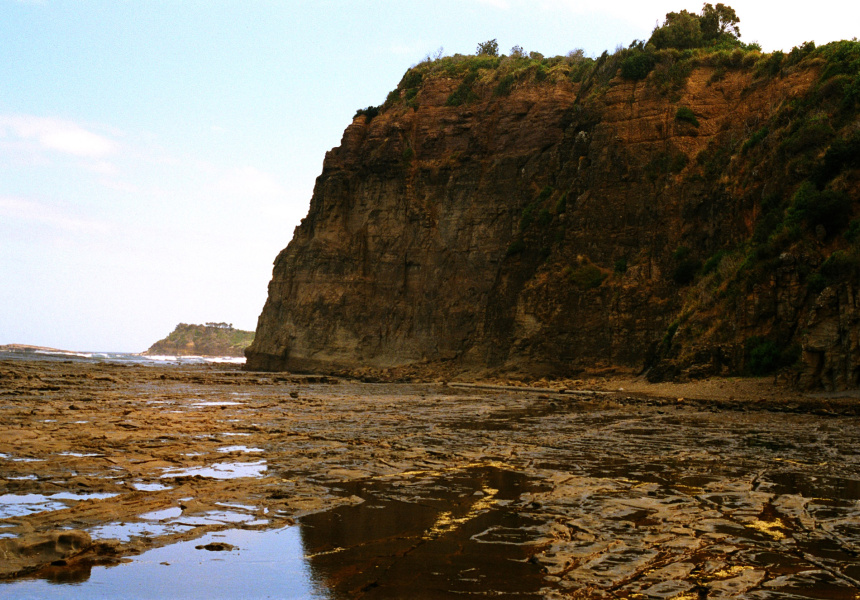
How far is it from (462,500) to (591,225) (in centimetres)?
3825

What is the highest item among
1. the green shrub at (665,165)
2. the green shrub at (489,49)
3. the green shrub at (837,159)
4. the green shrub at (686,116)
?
the green shrub at (489,49)

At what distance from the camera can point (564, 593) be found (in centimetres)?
497

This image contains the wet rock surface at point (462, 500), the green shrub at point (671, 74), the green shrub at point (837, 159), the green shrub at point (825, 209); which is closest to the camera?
the wet rock surface at point (462, 500)

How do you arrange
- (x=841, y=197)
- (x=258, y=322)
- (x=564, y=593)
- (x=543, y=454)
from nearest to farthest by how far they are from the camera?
(x=564, y=593), (x=543, y=454), (x=841, y=197), (x=258, y=322)

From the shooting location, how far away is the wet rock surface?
17.7 ft

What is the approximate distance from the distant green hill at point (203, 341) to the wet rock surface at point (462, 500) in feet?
562

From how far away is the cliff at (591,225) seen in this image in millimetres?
29062

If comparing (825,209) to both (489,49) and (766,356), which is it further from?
(489,49)

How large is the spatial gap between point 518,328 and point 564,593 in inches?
1615

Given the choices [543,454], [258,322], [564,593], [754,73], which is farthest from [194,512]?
[258,322]

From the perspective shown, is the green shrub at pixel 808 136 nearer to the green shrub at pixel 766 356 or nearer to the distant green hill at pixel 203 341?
the green shrub at pixel 766 356

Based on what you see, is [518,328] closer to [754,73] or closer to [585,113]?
[585,113]

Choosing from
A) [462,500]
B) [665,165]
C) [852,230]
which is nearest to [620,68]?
[665,165]

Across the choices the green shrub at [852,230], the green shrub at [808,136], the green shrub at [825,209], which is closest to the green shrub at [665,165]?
the green shrub at [808,136]
